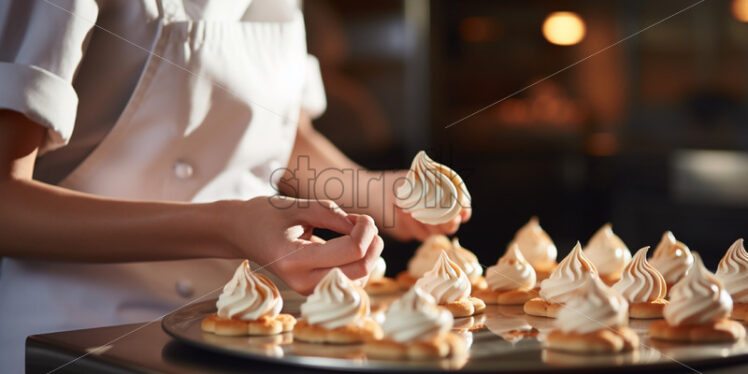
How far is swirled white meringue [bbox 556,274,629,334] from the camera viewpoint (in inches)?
37.5

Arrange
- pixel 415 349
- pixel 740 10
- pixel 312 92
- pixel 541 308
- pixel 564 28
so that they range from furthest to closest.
A: pixel 564 28
pixel 740 10
pixel 312 92
pixel 541 308
pixel 415 349

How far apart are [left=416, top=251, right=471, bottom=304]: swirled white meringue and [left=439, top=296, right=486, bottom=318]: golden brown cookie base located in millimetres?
10

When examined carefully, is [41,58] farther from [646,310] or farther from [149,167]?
[646,310]

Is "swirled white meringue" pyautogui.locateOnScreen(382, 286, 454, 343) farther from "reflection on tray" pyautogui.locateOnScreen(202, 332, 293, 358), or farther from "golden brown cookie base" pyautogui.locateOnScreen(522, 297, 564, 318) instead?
"golden brown cookie base" pyautogui.locateOnScreen(522, 297, 564, 318)

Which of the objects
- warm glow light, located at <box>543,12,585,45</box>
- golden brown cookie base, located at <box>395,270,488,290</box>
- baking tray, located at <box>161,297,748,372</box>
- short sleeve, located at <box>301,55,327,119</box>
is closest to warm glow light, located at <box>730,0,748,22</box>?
warm glow light, located at <box>543,12,585,45</box>

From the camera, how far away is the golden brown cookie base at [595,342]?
917mm

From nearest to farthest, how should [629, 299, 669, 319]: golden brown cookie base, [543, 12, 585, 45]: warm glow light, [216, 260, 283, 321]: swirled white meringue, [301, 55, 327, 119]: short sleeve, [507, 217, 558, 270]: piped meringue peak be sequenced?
1. [216, 260, 283, 321]: swirled white meringue
2. [629, 299, 669, 319]: golden brown cookie base
3. [507, 217, 558, 270]: piped meringue peak
4. [301, 55, 327, 119]: short sleeve
5. [543, 12, 585, 45]: warm glow light

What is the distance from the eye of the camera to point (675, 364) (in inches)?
34.0

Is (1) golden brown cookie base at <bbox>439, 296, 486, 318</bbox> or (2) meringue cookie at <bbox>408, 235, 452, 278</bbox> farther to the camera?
(2) meringue cookie at <bbox>408, 235, 452, 278</bbox>

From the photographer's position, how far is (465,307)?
1.22 m

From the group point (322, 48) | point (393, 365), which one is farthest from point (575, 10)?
point (393, 365)

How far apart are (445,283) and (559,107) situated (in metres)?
4.50

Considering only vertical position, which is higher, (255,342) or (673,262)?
(673,262)

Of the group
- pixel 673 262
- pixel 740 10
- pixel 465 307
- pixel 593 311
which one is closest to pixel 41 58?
pixel 465 307
